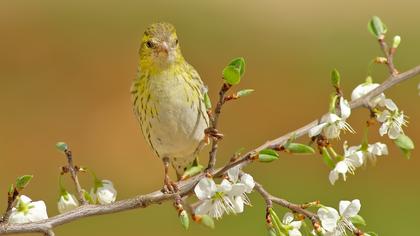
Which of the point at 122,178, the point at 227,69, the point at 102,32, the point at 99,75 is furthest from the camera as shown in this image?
the point at 102,32

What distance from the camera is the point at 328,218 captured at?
1810 millimetres

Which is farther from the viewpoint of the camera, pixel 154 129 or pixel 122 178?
pixel 122 178

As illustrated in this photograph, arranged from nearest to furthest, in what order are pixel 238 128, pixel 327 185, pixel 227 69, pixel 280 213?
1. pixel 227 69
2. pixel 280 213
3. pixel 327 185
4. pixel 238 128

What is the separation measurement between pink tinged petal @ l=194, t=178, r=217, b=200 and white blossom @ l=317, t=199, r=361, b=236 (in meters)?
0.22

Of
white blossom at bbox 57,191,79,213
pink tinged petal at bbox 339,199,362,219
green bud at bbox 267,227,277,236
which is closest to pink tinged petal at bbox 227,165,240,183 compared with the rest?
green bud at bbox 267,227,277,236

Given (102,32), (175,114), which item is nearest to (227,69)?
(175,114)

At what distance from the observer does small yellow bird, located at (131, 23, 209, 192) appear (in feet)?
8.43

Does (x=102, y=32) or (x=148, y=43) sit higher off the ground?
(x=102, y=32)

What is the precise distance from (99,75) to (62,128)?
38.9 inches

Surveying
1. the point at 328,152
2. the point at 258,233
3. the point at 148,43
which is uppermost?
the point at 148,43

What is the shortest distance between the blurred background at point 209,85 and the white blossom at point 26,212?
12.1ft

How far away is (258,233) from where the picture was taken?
6.04 m

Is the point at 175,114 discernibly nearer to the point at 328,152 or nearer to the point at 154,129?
the point at 154,129

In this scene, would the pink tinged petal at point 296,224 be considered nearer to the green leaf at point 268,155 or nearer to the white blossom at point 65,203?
the green leaf at point 268,155
